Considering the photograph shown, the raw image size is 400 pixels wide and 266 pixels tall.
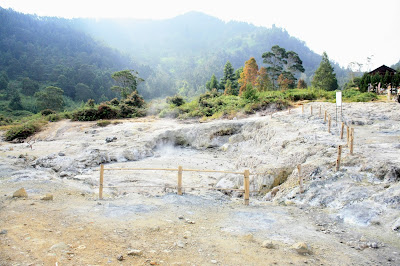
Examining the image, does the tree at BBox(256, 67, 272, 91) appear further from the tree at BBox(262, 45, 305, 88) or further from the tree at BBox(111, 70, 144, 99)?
the tree at BBox(111, 70, 144, 99)

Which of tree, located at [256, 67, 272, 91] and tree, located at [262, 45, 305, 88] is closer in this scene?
tree, located at [256, 67, 272, 91]

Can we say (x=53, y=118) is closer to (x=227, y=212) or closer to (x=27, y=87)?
(x=227, y=212)

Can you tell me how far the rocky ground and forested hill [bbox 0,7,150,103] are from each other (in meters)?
67.8

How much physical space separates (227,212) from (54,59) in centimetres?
9919

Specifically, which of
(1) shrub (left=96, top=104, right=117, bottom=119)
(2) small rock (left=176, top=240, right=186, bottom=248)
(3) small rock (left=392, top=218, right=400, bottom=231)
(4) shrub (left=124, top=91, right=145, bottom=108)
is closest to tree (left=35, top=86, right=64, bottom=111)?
(4) shrub (left=124, top=91, right=145, bottom=108)

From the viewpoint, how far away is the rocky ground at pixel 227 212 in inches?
206

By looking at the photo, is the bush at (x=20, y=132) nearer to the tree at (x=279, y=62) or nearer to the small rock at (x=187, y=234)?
the small rock at (x=187, y=234)

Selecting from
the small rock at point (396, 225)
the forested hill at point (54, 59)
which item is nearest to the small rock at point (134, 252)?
the small rock at point (396, 225)

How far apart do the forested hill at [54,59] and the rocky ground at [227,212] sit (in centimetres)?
6779

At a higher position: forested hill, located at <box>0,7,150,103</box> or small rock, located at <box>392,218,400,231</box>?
forested hill, located at <box>0,7,150,103</box>

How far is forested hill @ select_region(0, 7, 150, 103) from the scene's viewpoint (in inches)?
3063

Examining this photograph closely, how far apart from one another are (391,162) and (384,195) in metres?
2.00

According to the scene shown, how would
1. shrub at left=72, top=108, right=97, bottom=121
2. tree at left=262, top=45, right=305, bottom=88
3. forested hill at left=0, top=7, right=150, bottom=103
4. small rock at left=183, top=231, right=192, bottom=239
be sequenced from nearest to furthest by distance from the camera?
small rock at left=183, top=231, right=192, bottom=239 < shrub at left=72, top=108, right=97, bottom=121 < tree at left=262, top=45, right=305, bottom=88 < forested hill at left=0, top=7, right=150, bottom=103

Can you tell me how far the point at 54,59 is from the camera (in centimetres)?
9088
